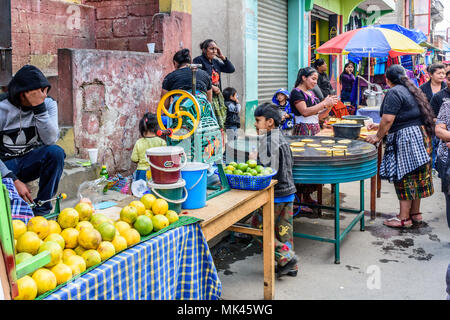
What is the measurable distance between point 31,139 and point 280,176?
2147 millimetres

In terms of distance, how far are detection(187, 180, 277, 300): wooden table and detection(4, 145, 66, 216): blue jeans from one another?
165cm

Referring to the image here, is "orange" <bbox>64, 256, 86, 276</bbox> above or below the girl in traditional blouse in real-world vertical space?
below

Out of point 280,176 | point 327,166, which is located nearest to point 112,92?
point 280,176

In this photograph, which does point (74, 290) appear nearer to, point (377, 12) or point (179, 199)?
point (179, 199)

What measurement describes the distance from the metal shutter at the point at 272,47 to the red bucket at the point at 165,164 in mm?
7154

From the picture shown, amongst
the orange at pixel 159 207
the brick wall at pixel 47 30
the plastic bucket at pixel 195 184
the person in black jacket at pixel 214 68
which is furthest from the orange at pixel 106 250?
the brick wall at pixel 47 30

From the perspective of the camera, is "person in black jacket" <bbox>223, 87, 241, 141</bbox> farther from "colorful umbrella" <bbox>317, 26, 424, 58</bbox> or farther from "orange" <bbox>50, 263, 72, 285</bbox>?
"orange" <bbox>50, 263, 72, 285</bbox>

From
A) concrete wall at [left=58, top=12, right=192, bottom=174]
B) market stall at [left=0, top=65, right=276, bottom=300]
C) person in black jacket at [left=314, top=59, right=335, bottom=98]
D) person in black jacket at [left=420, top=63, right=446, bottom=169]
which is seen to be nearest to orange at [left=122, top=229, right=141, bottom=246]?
market stall at [left=0, top=65, right=276, bottom=300]

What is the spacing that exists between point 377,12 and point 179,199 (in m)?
18.7

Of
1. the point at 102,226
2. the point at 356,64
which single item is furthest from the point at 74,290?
the point at 356,64

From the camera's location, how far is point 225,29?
823 centimetres

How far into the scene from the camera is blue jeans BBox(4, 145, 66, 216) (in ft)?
12.9

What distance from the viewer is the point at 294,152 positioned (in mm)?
4406

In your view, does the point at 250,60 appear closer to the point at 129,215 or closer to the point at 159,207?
the point at 159,207
